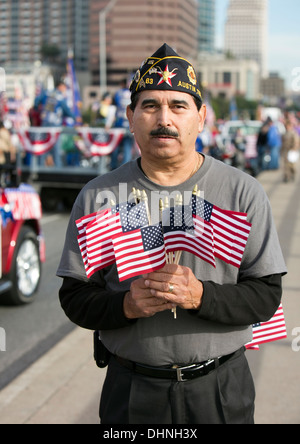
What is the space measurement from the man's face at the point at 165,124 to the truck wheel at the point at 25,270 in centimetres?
443

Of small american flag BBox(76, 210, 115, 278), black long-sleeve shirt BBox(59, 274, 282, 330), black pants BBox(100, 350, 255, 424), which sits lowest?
black pants BBox(100, 350, 255, 424)

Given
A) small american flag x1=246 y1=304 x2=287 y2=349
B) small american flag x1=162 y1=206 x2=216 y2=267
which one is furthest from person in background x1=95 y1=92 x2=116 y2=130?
small american flag x1=162 y1=206 x2=216 y2=267

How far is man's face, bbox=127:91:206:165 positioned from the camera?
7.39ft

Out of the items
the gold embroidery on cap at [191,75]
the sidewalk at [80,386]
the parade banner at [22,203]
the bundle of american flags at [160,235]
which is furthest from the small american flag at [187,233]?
the parade banner at [22,203]

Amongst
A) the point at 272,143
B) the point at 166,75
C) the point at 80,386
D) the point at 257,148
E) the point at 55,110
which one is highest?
the point at 166,75

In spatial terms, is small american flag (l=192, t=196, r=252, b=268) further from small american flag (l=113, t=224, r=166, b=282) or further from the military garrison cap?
the military garrison cap

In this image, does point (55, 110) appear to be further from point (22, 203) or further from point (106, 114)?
point (22, 203)

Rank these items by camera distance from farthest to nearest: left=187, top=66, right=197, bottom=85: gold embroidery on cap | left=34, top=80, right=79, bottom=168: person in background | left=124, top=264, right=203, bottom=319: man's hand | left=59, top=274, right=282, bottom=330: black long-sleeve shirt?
left=34, top=80, right=79, bottom=168: person in background, left=187, top=66, right=197, bottom=85: gold embroidery on cap, left=59, top=274, right=282, bottom=330: black long-sleeve shirt, left=124, top=264, right=203, bottom=319: man's hand

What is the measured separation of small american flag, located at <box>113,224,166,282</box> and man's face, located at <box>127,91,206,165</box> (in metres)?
0.32

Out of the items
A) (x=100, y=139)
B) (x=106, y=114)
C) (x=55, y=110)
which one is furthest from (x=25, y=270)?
(x=106, y=114)

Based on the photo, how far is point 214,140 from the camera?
64.8 ft

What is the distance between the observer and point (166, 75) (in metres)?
2.26

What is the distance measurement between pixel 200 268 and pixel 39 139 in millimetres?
12260
